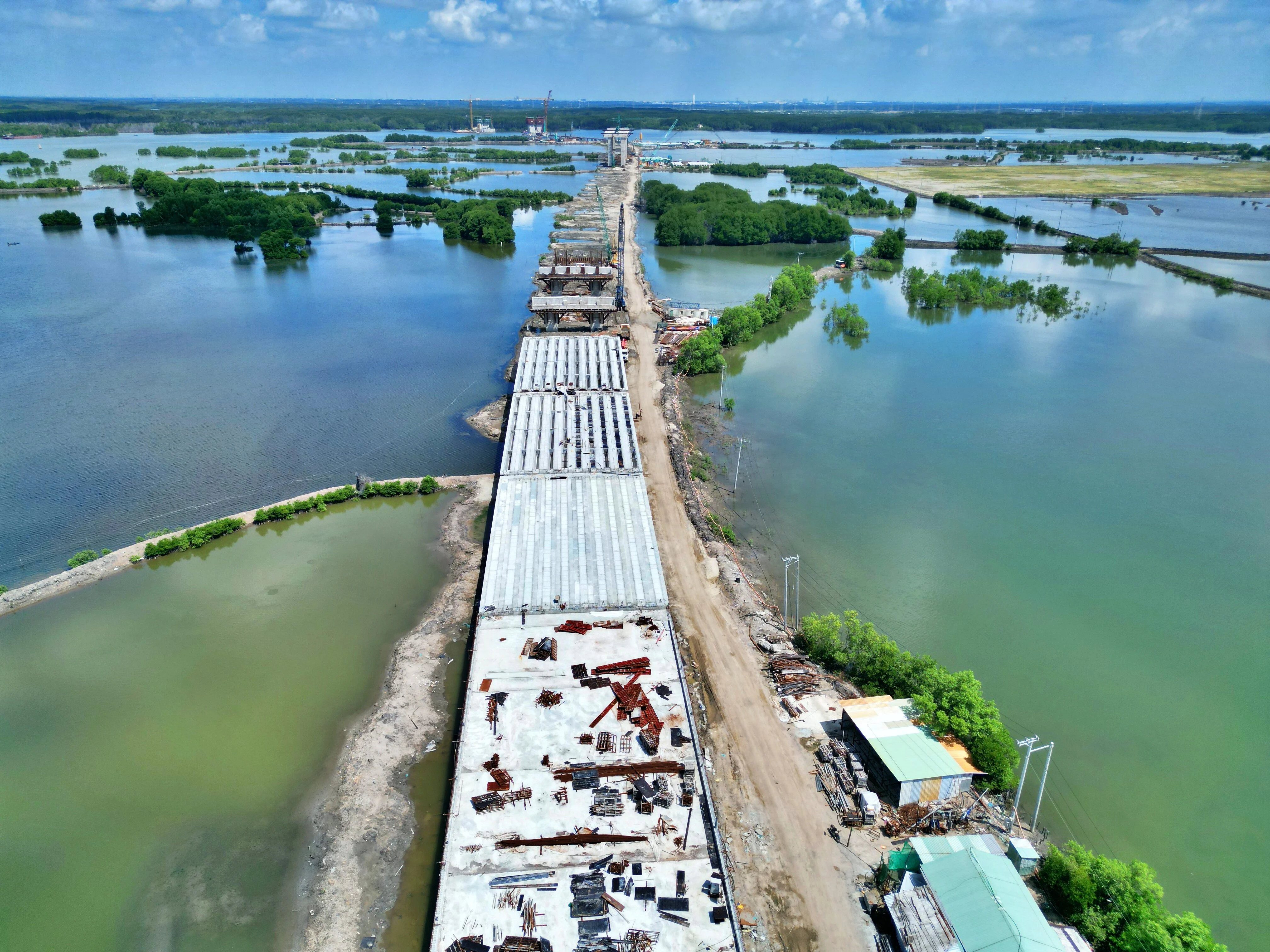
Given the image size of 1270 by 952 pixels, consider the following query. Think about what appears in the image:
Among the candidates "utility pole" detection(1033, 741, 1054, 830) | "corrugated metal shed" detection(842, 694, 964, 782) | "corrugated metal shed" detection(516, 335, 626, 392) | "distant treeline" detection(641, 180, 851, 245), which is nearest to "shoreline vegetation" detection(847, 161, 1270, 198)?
"distant treeline" detection(641, 180, 851, 245)

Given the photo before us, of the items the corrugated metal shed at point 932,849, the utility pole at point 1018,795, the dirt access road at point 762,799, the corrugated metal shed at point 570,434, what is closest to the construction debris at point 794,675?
the dirt access road at point 762,799

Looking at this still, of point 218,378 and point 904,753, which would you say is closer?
point 904,753

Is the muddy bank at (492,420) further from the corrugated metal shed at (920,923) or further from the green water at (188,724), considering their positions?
the corrugated metal shed at (920,923)

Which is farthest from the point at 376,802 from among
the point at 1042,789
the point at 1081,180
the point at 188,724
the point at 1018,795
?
the point at 1081,180

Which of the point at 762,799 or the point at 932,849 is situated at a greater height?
the point at 932,849

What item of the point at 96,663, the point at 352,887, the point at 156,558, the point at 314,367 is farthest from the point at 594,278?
the point at 352,887

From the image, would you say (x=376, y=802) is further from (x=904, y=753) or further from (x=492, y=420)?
(x=492, y=420)

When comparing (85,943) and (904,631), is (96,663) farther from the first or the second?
(904,631)
